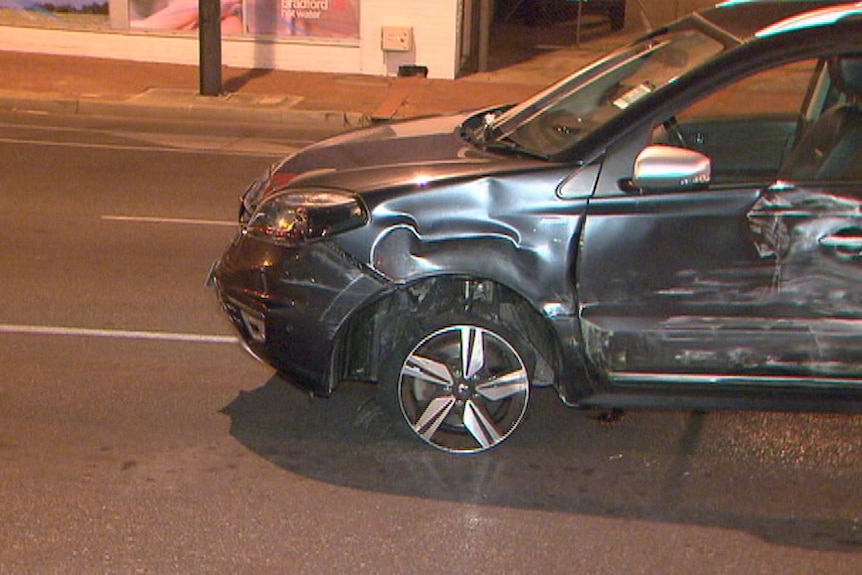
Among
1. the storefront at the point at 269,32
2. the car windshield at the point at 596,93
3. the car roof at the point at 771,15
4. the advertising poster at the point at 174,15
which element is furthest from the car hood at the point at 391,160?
the advertising poster at the point at 174,15

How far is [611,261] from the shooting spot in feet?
17.3

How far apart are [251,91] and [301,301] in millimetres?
11164

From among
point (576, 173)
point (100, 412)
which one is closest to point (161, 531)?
point (100, 412)

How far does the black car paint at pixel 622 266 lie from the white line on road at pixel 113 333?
1.67 metres

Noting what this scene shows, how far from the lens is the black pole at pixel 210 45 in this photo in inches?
596

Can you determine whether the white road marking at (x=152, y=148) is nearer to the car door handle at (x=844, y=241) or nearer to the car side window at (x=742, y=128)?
the car side window at (x=742, y=128)

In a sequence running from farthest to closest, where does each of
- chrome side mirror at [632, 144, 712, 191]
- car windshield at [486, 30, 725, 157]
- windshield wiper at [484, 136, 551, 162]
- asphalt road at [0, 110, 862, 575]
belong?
car windshield at [486, 30, 725, 157], windshield wiper at [484, 136, 551, 162], chrome side mirror at [632, 144, 712, 191], asphalt road at [0, 110, 862, 575]

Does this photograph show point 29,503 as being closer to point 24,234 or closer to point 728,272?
point 728,272

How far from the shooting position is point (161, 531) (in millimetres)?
4801

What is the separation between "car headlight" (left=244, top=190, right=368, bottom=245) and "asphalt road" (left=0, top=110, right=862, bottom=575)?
0.92 m

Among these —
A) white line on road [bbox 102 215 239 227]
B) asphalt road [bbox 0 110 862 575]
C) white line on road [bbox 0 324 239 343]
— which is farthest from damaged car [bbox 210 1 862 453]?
white line on road [bbox 102 215 239 227]

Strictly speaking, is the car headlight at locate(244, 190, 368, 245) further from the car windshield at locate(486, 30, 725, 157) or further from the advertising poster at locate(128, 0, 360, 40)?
the advertising poster at locate(128, 0, 360, 40)

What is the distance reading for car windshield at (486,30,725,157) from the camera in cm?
566

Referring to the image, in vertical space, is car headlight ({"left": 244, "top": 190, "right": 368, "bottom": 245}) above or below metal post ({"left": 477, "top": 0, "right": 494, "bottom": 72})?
above
